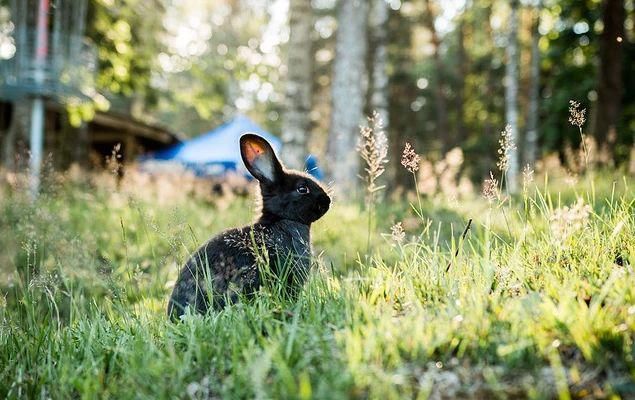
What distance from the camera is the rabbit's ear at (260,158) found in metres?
4.00

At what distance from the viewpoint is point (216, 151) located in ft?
67.0

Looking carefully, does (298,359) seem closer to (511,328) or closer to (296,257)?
(511,328)

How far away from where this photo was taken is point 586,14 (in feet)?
57.7

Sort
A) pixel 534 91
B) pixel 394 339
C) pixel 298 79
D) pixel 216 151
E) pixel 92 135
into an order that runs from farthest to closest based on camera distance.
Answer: pixel 92 135, pixel 216 151, pixel 534 91, pixel 298 79, pixel 394 339

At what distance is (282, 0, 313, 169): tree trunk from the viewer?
11961 millimetres

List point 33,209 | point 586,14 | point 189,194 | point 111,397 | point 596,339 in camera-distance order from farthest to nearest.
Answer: point 586,14 < point 189,194 < point 33,209 < point 111,397 < point 596,339

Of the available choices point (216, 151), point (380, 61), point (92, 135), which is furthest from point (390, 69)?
point (380, 61)

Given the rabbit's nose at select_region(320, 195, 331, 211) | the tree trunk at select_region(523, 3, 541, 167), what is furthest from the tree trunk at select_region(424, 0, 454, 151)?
the rabbit's nose at select_region(320, 195, 331, 211)

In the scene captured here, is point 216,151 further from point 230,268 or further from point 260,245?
point 230,268

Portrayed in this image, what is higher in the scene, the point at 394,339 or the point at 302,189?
the point at 302,189

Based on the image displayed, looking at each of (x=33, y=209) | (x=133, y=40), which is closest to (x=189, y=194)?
(x=133, y=40)

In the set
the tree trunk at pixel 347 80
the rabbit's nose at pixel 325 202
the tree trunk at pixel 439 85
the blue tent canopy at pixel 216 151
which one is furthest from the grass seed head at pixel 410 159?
the tree trunk at pixel 439 85

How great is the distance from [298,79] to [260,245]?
8.80m

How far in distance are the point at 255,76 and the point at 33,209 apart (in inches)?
393
